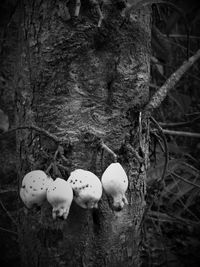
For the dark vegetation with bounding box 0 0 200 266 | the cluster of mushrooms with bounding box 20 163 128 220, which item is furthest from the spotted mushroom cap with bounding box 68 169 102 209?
the dark vegetation with bounding box 0 0 200 266

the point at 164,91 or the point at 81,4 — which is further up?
the point at 81,4

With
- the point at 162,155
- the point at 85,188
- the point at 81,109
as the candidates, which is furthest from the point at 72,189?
the point at 162,155

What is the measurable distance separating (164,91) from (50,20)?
15.6 inches

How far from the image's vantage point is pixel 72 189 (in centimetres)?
75

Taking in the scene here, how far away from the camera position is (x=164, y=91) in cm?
94

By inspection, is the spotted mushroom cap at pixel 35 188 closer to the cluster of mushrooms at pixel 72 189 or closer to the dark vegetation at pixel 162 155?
the cluster of mushrooms at pixel 72 189

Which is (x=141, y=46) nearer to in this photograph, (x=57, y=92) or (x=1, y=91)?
(x=57, y=92)

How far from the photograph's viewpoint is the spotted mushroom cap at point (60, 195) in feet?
2.38

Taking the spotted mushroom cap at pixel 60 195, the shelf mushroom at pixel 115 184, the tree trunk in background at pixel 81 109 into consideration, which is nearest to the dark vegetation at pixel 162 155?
the tree trunk in background at pixel 81 109

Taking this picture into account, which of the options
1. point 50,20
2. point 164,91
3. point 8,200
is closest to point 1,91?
point 8,200

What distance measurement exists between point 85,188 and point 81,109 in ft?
0.82

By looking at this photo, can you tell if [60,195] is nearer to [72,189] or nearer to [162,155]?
[72,189]

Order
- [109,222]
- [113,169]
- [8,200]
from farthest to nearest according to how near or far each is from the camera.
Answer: [8,200], [109,222], [113,169]

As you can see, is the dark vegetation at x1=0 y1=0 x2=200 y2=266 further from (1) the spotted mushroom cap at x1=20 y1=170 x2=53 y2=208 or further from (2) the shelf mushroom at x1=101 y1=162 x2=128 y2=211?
(1) the spotted mushroom cap at x1=20 y1=170 x2=53 y2=208
